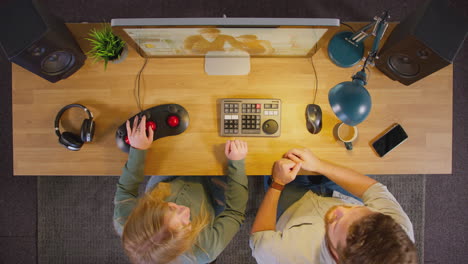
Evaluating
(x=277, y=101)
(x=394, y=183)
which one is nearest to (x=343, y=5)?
(x=277, y=101)

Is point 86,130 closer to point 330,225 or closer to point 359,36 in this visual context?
point 330,225

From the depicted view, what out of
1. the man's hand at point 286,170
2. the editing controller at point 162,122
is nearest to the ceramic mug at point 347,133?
the man's hand at point 286,170

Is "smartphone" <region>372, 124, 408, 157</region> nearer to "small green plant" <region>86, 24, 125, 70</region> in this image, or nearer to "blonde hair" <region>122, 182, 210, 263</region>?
"blonde hair" <region>122, 182, 210, 263</region>

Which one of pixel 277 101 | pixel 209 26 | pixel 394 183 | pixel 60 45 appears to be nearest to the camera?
pixel 209 26

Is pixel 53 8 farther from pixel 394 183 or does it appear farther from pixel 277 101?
pixel 394 183

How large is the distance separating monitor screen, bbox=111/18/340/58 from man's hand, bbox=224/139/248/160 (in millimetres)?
370

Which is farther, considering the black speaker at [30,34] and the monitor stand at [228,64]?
the monitor stand at [228,64]

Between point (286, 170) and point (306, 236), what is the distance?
9.9 inches

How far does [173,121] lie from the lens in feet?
3.60

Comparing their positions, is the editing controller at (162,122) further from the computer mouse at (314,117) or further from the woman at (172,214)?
the computer mouse at (314,117)

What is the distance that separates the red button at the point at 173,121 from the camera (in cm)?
110

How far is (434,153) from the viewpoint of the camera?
3.79 ft

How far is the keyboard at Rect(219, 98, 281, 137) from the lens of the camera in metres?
1.12

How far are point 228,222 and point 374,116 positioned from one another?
75 centimetres
